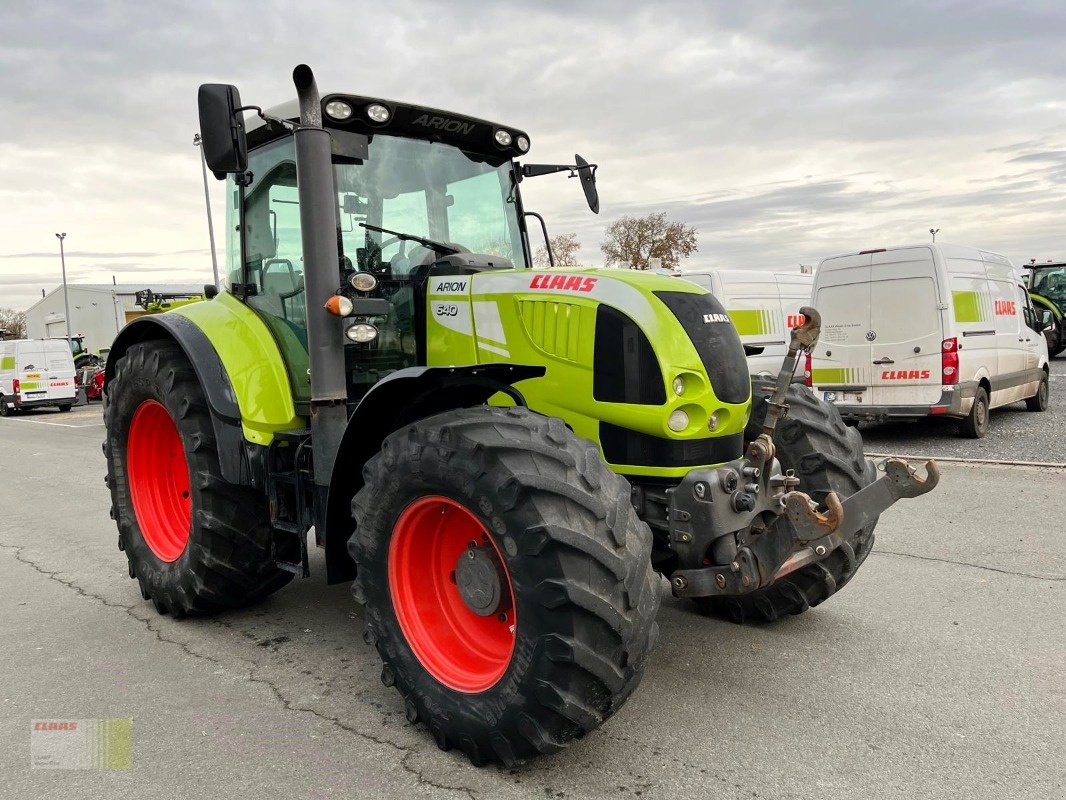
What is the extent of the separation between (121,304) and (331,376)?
6086cm

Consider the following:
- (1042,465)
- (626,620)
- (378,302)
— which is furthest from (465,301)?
(1042,465)

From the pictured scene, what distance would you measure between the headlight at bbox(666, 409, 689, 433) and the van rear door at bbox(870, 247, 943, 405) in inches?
323

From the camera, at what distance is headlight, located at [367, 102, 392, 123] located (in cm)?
404

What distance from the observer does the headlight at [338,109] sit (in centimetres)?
396

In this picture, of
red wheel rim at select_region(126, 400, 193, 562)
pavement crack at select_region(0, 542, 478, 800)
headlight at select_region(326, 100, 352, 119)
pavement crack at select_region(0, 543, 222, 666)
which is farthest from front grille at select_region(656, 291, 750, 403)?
red wheel rim at select_region(126, 400, 193, 562)

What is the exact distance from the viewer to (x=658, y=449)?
11.6 ft

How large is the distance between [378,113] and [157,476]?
2.79 meters

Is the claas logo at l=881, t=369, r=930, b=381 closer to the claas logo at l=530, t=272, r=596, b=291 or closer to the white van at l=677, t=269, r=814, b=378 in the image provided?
the white van at l=677, t=269, r=814, b=378

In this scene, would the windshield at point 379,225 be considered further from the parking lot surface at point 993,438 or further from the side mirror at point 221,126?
the parking lot surface at point 993,438

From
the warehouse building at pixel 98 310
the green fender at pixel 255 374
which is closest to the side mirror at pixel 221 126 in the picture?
the green fender at pixel 255 374

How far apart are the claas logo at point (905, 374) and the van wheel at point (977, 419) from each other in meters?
0.84

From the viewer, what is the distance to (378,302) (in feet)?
12.8

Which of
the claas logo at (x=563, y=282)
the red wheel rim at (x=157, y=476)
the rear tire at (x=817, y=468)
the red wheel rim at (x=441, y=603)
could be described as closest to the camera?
the red wheel rim at (x=441, y=603)

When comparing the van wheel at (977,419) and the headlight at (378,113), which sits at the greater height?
the headlight at (378,113)
